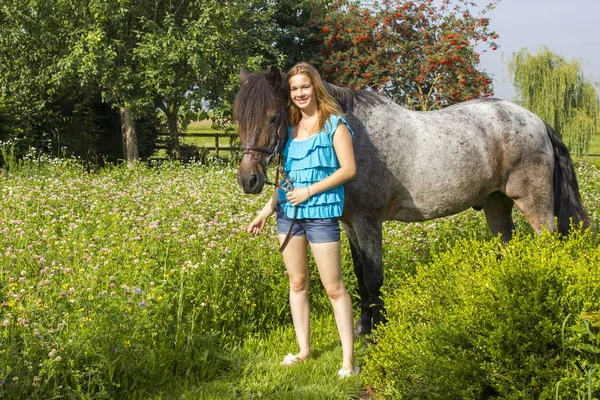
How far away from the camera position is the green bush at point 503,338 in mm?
3061

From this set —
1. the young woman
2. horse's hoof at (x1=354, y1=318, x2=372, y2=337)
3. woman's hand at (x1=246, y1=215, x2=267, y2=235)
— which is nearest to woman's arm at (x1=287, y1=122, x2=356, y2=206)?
the young woman

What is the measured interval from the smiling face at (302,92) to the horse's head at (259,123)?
0.09 m

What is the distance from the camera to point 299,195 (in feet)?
12.2

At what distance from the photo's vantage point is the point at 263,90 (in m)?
3.74

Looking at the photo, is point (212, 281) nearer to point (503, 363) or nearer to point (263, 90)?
point (263, 90)

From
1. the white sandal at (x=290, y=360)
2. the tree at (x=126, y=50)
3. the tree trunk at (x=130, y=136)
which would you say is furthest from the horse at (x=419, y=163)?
the tree trunk at (x=130, y=136)

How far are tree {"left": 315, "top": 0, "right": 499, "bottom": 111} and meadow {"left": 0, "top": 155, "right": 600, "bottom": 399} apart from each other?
14431 millimetres

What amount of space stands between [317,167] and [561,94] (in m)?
23.5

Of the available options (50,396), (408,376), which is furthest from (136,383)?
(408,376)

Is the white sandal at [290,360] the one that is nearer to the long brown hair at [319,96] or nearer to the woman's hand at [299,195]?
the woman's hand at [299,195]

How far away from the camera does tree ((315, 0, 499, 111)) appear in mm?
19219

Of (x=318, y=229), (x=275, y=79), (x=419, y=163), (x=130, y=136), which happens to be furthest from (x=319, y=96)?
(x=130, y=136)

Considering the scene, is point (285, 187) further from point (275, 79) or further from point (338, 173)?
point (275, 79)

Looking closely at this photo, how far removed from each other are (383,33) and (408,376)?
57.8ft
